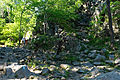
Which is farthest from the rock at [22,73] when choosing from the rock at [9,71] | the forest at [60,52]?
the rock at [9,71]

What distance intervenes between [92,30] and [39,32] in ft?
26.5

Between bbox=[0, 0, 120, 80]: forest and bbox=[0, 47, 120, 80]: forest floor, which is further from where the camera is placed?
bbox=[0, 0, 120, 80]: forest

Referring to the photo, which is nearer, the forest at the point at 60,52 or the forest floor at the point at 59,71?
the forest floor at the point at 59,71

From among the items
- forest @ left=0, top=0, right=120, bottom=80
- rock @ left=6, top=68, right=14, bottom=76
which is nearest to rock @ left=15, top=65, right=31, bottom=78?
forest @ left=0, top=0, right=120, bottom=80

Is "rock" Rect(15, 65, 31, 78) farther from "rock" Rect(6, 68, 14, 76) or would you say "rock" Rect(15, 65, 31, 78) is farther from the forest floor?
"rock" Rect(6, 68, 14, 76)

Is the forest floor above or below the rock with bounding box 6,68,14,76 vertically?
below

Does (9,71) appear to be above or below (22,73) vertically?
above

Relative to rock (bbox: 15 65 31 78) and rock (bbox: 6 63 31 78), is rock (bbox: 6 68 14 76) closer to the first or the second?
rock (bbox: 6 63 31 78)

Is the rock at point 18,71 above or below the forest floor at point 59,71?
above

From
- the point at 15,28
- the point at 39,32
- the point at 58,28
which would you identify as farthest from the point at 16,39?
the point at 58,28

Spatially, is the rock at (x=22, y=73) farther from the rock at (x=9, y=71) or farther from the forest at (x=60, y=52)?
the rock at (x=9, y=71)

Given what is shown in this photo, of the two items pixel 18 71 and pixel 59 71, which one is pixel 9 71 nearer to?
pixel 18 71

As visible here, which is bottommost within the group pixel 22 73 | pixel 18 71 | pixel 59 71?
pixel 59 71

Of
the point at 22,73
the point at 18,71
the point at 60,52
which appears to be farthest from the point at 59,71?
the point at 60,52
